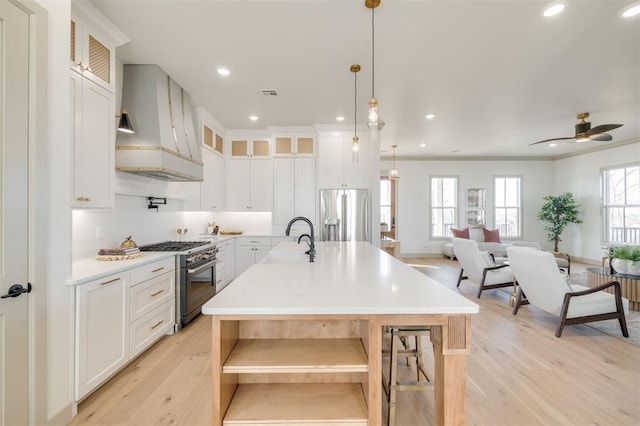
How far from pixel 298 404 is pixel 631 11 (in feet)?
12.0

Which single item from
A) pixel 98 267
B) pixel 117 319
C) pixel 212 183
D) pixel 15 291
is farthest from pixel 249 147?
pixel 15 291

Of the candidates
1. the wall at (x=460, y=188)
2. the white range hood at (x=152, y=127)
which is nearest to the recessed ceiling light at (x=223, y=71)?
the white range hood at (x=152, y=127)

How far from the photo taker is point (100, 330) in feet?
6.40

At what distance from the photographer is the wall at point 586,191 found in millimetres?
6586

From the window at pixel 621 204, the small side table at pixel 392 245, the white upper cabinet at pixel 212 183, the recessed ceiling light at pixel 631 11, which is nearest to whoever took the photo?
the recessed ceiling light at pixel 631 11

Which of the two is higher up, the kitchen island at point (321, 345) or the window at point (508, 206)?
the window at point (508, 206)

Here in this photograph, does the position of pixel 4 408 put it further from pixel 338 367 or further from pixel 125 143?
pixel 125 143

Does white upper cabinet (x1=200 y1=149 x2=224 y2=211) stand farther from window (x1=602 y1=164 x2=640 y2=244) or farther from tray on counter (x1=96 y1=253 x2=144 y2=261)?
window (x1=602 y1=164 x2=640 y2=244)

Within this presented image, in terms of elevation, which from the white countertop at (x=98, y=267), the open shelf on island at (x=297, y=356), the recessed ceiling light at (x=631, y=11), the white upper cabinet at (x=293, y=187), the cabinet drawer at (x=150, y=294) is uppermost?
the recessed ceiling light at (x=631, y=11)

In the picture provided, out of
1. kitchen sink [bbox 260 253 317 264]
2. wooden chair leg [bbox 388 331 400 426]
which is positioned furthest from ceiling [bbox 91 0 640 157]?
wooden chair leg [bbox 388 331 400 426]

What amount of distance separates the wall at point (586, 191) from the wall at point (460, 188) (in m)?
0.44

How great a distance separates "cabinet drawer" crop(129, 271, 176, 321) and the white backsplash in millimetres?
612

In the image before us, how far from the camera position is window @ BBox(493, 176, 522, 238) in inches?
320

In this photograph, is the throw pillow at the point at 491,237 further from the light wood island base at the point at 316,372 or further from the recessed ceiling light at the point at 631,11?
the light wood island base at the point at 316,372
